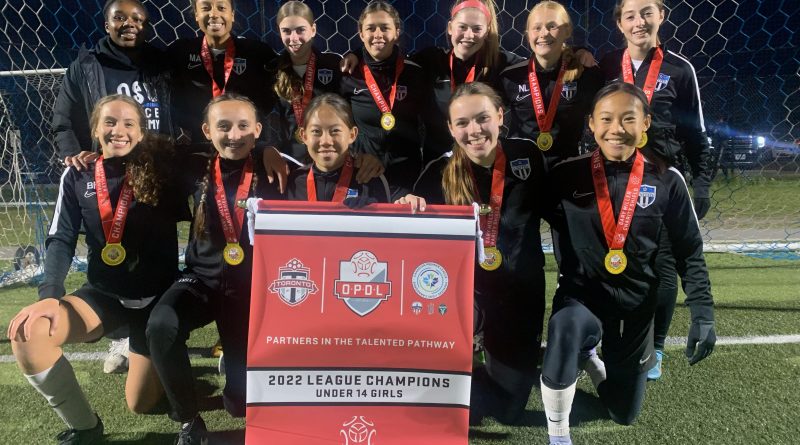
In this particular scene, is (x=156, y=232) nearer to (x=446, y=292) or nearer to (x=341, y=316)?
(x=341, y=316)

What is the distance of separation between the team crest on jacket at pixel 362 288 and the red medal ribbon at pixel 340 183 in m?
0.42

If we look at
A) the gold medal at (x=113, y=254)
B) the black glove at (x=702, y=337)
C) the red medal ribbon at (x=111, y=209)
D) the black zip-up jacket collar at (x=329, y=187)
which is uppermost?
the black zip-up jacket collar at (x=329, y=187)

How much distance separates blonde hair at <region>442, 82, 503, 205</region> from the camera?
229 cm

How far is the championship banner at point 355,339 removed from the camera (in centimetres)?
192

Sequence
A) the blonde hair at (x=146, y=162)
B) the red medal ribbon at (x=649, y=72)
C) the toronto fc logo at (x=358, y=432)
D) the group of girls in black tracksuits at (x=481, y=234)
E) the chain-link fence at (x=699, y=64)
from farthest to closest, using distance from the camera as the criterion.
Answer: the chain-link fence at (x=699, y=64)
the red medal ribbon at (x=649, y=72)
the blonde hair at (x=146, y=162)
the group of girls in black tracksuits at (x=481, y=234)
the toronto fc logo at (x=358, y=432)

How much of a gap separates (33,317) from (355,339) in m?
1.13

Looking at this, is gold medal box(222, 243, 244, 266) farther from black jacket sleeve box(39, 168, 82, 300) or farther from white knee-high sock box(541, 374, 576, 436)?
white knee-high sock box(541, 374, 576, 436)

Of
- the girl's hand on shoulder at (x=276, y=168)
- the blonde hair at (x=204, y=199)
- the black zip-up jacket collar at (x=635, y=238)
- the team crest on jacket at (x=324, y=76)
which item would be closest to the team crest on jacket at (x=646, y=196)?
the black zip-up jacket collar at (x=635, y=238)

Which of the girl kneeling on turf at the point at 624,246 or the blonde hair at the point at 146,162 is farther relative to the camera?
the blonde hair at the point at 146,162

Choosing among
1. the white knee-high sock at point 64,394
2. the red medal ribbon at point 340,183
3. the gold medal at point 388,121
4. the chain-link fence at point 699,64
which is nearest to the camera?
the white knee-high sock at point 64,394

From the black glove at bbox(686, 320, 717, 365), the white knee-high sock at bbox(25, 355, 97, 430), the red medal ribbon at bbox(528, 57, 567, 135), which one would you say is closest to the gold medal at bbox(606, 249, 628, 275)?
the black glove at bbox(686, 320, 717, 365)

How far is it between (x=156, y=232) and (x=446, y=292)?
127 cm

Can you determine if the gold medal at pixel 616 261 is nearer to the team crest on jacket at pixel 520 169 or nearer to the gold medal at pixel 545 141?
the team crest on jacket at pixel 520 169

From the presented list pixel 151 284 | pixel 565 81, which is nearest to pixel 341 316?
pixel 151 284
